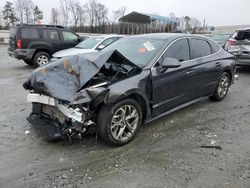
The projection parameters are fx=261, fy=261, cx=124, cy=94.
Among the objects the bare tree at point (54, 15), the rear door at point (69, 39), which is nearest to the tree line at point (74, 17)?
the bare tree at point (54, 15)

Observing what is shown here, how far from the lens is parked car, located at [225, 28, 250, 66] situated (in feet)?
31.6

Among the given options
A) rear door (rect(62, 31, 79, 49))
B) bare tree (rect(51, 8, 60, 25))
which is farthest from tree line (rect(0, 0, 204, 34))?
rear door (rect(62, 31, 79, 49))

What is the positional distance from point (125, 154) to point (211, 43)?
3.55m

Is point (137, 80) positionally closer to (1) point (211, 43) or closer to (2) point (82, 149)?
(2) point (82, 149)

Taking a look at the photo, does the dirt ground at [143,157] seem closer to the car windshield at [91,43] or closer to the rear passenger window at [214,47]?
the rear passenger window at [214,47]

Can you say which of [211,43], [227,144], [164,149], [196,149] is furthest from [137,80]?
[211,43]

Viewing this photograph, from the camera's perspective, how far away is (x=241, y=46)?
9703 mm

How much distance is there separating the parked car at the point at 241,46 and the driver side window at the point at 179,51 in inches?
220

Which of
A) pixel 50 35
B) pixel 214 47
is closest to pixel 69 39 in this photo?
pixel 50 35

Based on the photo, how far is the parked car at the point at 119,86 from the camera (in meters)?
3.63

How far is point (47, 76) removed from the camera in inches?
158

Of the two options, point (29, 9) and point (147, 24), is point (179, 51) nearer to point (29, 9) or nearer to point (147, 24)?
point (147, 24)

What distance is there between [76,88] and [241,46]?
807 centimetres

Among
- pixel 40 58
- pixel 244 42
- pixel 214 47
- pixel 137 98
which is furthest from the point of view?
pixel 40 58
